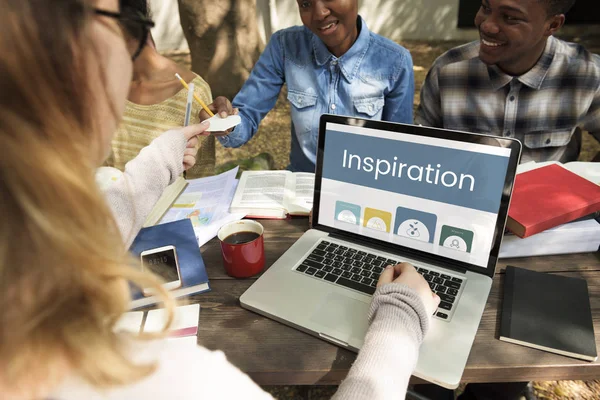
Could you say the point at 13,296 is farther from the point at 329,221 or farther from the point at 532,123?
the point at 532,123

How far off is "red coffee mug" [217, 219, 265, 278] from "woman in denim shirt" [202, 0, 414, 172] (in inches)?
35.1

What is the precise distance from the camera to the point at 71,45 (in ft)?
1.43

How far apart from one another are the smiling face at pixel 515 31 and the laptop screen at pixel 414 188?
99 centimetres

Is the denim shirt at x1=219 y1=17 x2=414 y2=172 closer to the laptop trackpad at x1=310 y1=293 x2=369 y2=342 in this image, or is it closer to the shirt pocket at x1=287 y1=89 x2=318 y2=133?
the shirt pocket at x1=287 y1=89 x2=318 y2=133

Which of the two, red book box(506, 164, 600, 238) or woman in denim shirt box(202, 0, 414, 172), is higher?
woman in denim shirt box(202, 0, 414, 172)

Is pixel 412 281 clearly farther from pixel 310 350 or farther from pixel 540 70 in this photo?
pixel 540 70

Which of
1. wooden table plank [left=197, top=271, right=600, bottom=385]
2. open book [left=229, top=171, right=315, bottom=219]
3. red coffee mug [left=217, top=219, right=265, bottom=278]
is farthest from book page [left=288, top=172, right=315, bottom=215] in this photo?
wooden table plank [left=197, top=271, right=600, bottom=385]

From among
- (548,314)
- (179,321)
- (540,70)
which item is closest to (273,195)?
(179,321)

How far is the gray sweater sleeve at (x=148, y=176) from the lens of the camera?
1238 mm

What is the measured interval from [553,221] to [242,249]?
0.86m

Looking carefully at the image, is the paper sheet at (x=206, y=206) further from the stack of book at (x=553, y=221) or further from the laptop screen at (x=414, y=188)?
the stack of book at (x=553, y=221)

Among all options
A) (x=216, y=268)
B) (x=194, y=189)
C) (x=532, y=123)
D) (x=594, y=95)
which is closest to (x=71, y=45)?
(x=216, y=268)

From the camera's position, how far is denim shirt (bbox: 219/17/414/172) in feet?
6.69

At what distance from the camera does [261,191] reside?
4.99ft
